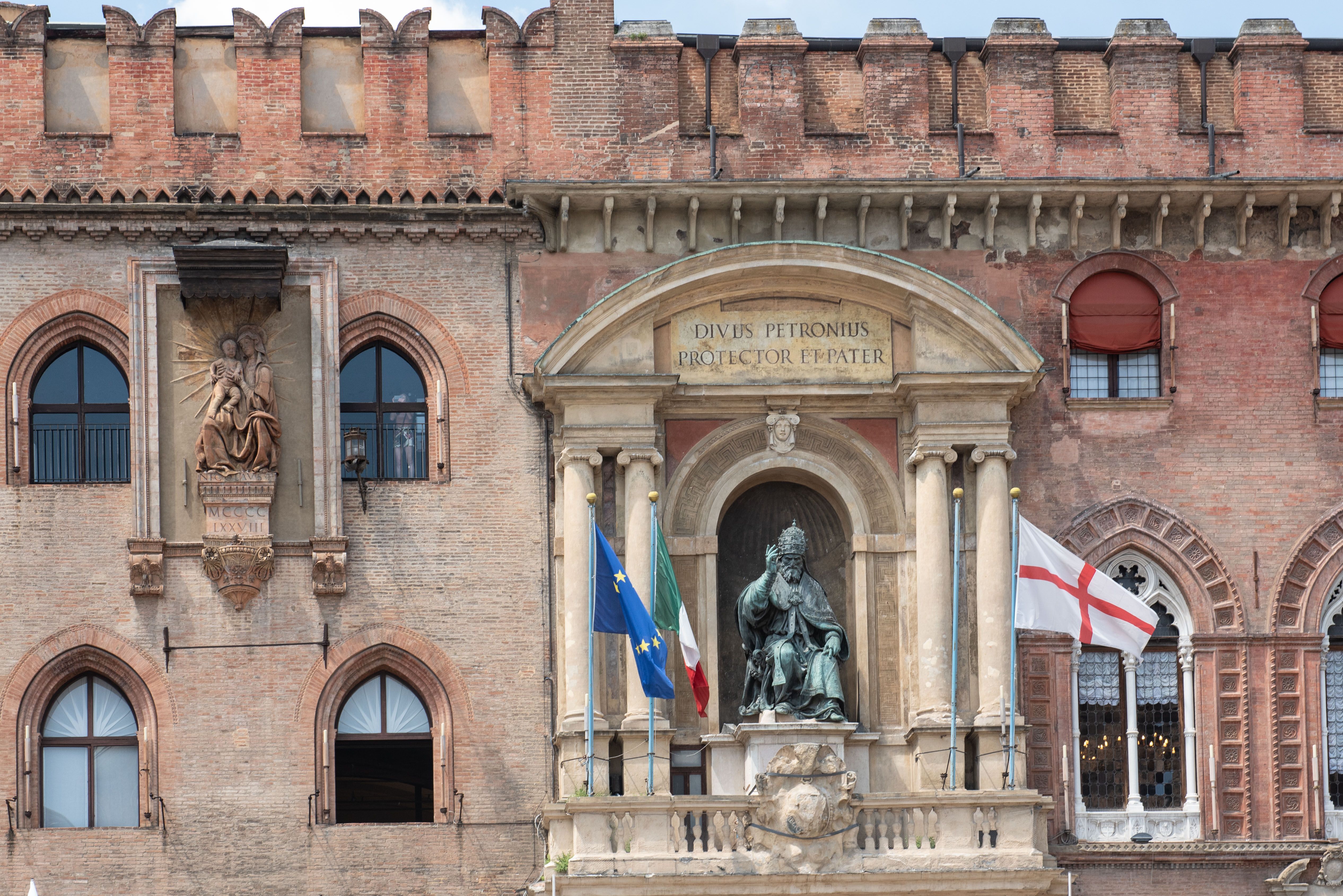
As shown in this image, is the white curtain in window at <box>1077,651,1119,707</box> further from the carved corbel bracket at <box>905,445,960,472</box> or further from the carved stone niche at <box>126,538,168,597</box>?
the carved stone niche at <box>126,538,168,597</box>

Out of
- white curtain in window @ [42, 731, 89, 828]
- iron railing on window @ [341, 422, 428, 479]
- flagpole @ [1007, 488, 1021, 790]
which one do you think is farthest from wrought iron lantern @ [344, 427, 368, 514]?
flagpole @ [1007, 488, 1021, 790]

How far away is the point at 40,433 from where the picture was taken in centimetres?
3125

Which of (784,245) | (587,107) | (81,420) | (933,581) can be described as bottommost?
(933,581)

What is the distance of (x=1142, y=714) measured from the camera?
31375 mm

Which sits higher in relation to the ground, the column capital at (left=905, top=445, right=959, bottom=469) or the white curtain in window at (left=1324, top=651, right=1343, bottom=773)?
the column capital at (left=905, top=445, right=959, bottom=469)

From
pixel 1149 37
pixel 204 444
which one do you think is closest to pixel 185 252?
pixel 204 444

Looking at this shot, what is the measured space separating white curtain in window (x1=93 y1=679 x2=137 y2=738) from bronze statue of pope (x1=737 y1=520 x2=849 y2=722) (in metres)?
7.06

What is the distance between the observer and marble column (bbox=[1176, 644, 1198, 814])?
31000 mm

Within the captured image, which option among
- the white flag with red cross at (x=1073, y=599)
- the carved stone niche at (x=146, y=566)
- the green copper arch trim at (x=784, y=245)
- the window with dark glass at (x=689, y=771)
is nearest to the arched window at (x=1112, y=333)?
the green copper arch trim at (x=784, y=245)

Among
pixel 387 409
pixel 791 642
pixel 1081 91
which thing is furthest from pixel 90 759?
pixel 1081 91

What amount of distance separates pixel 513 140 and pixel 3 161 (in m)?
5.98

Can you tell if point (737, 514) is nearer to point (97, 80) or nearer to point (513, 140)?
point (513, 140)

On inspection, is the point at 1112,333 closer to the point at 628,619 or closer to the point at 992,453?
the point at 992,453

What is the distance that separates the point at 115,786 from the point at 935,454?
1013cm
